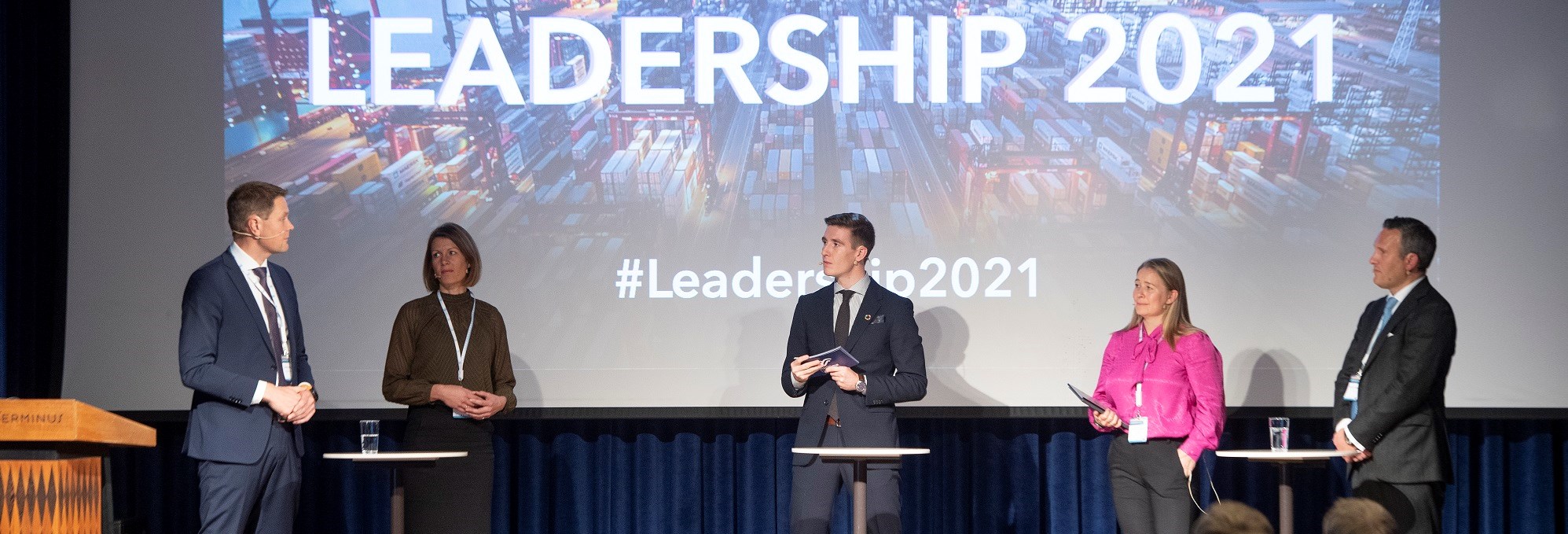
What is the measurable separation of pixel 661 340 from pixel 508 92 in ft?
3.90

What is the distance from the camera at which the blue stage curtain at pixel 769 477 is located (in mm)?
5285

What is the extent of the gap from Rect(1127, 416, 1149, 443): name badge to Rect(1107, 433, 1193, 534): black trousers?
34 mm

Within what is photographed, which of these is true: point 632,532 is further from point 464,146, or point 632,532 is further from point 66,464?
point 66,464

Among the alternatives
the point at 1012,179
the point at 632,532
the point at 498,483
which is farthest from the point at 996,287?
the point at 498,483

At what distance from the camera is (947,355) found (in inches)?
199

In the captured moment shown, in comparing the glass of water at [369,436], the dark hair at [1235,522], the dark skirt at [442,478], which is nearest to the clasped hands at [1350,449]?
the dark hair at [1235,522]

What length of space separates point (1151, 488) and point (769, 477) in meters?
1.90

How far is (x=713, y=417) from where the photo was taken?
509 centimetres

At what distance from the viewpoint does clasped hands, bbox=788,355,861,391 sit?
378cm

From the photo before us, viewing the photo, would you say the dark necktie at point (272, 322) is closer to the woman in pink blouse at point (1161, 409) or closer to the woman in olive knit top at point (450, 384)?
the woman in olive knit top at point (450, 384)

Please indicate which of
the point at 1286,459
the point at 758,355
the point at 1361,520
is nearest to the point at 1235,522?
the point at 1361,520

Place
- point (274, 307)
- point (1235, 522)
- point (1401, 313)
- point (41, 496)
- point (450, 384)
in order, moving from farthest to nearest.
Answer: point (450, 384)
point (1401, 313)
point (274, 307)
point (41, 496)
point (1235, 522)

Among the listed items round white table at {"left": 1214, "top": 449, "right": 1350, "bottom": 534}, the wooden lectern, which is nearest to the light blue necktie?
round white table at {"left": 1214, "top": 449, "right": 1350, "bottom": 534}

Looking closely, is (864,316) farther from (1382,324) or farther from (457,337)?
(1382,324)
